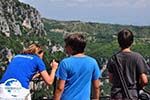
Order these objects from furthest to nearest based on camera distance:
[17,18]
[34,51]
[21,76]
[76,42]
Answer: [17,18], [34,51], [21,76], [76,42]

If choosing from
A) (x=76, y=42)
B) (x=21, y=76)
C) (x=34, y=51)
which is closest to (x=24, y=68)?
(x=21, y=76)

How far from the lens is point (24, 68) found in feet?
21.9

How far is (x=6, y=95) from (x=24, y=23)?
14540 centimetres

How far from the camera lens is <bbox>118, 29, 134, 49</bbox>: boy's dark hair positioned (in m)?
6.66

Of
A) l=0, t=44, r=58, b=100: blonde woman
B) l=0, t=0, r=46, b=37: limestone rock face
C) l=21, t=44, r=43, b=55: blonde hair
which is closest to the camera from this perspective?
l=0, t=44, r=58, b=100: blonde woman

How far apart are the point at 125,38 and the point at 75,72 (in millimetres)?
929

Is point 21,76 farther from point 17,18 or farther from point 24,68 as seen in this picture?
point 17,18

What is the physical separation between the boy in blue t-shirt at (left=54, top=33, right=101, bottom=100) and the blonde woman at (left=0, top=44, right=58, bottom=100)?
0.45 metres

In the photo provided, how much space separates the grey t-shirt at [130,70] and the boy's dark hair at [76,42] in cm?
76

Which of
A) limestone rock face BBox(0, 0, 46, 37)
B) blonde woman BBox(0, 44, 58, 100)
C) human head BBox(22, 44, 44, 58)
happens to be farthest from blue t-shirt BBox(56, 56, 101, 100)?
limestone rock face BBox(0, 0, 46, 37)

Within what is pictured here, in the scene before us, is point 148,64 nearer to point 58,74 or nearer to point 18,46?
point 58,74

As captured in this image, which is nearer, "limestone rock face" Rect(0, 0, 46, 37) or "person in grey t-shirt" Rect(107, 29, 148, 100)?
"person in grey t-shirt" Rect(107, 29, 148, 100)

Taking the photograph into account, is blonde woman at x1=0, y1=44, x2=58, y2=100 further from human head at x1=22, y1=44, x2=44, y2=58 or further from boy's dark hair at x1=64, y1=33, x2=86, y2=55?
boy's dark hair at x1=64, y1=33, x2=86, y2=55

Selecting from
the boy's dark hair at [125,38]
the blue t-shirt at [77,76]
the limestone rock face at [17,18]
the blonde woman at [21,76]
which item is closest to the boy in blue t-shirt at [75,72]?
the blue t-shirt at [77,76]
